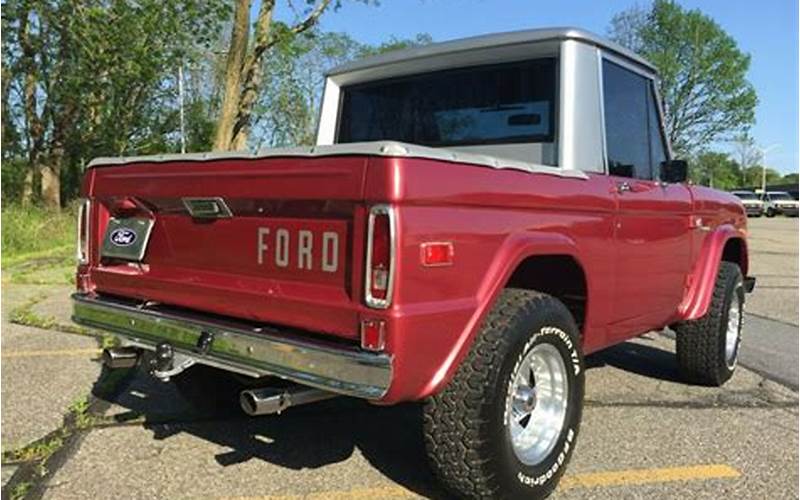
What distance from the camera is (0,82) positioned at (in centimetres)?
2034

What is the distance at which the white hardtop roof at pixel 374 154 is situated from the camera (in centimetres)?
284

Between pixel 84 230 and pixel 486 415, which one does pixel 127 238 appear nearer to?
pixel 84 230

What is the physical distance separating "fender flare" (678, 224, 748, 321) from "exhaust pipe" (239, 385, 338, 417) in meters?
2.95

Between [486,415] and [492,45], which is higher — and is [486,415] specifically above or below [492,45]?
below

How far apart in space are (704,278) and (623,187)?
1.41m

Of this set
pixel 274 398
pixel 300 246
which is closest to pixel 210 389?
pixel 274 398

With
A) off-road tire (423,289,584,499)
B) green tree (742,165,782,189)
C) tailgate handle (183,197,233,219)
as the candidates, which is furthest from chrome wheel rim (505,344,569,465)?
green tree (742,165,782,189)

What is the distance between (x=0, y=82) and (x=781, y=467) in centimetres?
2103

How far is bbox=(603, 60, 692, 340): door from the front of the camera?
4.40 m

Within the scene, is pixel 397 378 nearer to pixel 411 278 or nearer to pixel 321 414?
pixel 411 278

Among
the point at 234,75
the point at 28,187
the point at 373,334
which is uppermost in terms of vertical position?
the point at 234,75

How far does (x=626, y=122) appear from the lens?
190 inches

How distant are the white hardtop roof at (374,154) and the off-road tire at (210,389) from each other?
4.33 ft

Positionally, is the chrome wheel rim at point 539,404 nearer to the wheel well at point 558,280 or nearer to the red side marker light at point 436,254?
the wheel well at point 558,280
